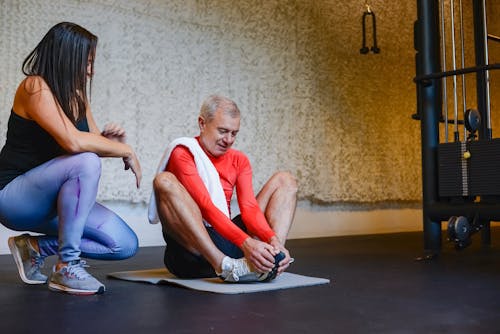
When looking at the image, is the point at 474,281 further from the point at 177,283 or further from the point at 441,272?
the point at 177,283

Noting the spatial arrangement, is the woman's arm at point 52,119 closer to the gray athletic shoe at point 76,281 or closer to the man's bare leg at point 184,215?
the man's bare leg at point 184,215

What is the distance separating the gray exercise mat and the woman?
310mm

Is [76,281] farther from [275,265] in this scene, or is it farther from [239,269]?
[275,265]

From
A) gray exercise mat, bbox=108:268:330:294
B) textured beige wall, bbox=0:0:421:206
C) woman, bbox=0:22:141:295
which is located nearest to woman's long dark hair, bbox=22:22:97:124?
woman, bbox=0:22:141:295

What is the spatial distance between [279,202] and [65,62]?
0.89m

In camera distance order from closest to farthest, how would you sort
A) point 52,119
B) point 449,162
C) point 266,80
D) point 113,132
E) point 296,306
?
point 296,306 < point 52,119 < point 113,132 < point 449,162 < point 266,80

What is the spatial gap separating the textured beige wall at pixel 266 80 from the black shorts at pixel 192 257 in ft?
5.09

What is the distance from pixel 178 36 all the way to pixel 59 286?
7.88ft

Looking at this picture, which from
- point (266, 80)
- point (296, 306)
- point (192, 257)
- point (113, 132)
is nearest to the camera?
point (296, 306)

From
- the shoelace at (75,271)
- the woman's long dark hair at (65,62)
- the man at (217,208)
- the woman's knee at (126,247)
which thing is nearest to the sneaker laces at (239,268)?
the man at (217,208)

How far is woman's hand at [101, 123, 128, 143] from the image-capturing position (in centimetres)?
203

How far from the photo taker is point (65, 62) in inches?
75.2

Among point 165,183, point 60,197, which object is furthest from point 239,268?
point 60,197

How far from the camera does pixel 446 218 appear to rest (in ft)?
10.5
